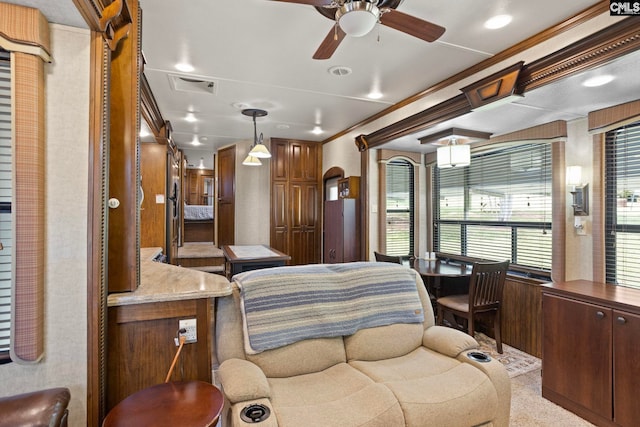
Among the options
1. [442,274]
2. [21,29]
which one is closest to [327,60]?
[21,29]

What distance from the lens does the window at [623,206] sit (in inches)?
104

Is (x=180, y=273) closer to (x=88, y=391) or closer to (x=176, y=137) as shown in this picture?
(x=88, y=391)

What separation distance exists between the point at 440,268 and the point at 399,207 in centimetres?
124

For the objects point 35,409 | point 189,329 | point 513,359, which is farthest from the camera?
point 513,359

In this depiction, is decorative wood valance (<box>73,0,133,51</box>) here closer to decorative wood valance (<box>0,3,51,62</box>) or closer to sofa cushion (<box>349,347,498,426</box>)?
decorative wood valance (<box>0,3,51,62</box>)

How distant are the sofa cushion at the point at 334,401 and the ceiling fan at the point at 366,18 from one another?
5.98 feet

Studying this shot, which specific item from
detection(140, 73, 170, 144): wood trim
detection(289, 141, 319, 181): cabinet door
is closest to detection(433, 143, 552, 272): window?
detection(289, 141, 319, 181): cabinet door

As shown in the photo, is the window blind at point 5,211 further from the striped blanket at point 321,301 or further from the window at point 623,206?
the window at point 623,206

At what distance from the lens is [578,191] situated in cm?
295

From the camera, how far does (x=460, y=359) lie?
2100mm

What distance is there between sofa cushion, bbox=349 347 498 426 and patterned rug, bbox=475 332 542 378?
1.33 meters

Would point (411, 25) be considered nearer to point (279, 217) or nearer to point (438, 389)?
point (438, 389)

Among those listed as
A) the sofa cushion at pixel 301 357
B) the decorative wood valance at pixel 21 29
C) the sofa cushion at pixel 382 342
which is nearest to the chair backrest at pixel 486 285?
the sofa cushion at pixel 382 342

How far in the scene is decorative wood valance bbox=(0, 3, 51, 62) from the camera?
1.29 metres
